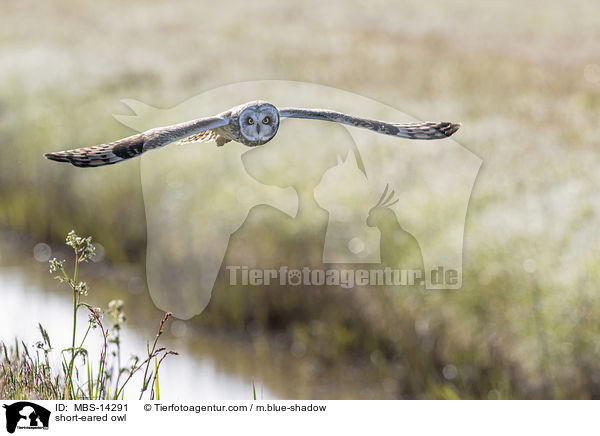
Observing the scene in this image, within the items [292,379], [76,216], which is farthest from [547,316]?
[76,216]

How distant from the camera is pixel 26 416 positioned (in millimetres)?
3053

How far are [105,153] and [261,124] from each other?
0.55 metres

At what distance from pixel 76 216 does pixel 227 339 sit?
8.14 feet

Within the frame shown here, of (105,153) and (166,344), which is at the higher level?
(105,153)

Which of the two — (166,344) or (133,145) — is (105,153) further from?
(166,344)

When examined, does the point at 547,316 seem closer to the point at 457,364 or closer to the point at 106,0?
the point at 457,364

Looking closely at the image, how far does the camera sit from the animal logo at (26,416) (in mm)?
2963

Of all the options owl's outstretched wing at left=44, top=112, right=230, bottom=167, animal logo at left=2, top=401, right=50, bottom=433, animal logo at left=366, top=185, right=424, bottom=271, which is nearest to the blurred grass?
animal logo at left=366, top=185, right=424, bottom=271

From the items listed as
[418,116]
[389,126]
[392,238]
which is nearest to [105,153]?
[389,126]

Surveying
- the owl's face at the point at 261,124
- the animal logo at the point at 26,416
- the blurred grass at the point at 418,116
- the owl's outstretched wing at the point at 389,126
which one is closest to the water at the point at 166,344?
the blurred grass at the point at 418,116

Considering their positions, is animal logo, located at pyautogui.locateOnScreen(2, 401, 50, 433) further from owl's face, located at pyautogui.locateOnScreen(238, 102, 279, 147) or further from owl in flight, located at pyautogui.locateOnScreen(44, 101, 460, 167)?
owl's face, located at pyautogui.locateOnScreen(238, 102, 279, 147)

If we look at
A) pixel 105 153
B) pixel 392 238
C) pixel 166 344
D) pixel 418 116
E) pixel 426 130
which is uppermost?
pixel 418 116

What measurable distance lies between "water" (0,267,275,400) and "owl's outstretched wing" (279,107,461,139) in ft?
10.4

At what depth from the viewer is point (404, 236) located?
22.7 ft
